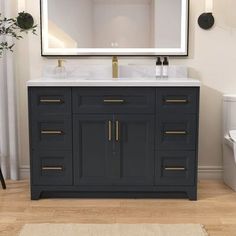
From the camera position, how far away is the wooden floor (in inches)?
103

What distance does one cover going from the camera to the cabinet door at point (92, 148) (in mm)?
2969

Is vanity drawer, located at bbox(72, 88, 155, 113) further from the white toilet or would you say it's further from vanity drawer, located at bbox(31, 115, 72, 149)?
the white toilet

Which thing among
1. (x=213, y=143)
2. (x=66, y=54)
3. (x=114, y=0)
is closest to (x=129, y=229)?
(x=213, y=143)

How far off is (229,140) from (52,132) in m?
1.33

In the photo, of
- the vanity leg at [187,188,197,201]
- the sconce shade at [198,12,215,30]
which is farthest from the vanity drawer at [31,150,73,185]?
the sconce shade at [198,12,215,30]

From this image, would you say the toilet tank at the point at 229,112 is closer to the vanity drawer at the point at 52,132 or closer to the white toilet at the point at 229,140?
the white toilet at the point at 229,140

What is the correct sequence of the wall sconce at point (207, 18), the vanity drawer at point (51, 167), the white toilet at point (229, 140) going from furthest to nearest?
the wall sconce at point (207, 18) → the white toilet at point (229, 140) → the vanity drawer at point (51, 167)

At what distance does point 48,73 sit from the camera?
3.45 meters

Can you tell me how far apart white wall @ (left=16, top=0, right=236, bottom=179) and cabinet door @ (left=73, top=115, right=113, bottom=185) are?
0.69 meters

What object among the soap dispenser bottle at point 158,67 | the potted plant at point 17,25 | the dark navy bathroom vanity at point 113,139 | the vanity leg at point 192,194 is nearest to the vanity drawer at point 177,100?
the dark navy bathroom vanity at point 113,139

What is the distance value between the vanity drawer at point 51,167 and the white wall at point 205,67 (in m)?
0.63

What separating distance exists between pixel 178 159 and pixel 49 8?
157 cm

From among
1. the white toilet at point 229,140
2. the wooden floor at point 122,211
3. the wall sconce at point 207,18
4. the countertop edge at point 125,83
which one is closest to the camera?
the wooden floor at point 122,211

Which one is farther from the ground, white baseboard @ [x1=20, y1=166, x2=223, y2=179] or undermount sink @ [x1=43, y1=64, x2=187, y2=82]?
undermount sink @ [x1=43, y1=64, x2=187, y2=82]
